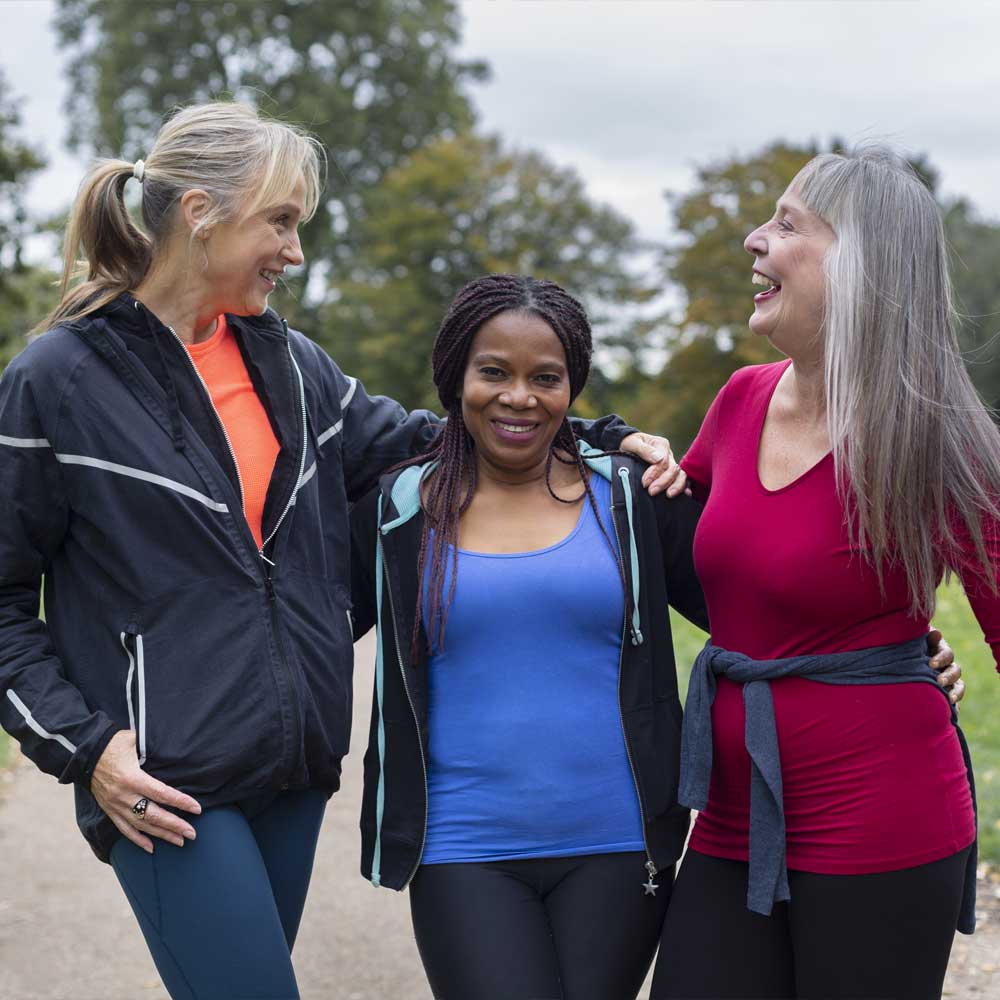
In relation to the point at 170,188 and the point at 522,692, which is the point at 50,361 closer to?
the point at 170,188

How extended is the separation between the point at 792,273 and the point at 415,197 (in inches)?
1230

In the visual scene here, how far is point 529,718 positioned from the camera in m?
2.95

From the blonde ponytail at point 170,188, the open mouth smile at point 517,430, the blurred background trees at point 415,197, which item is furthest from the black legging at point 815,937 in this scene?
the blurred background trees at point 415,197

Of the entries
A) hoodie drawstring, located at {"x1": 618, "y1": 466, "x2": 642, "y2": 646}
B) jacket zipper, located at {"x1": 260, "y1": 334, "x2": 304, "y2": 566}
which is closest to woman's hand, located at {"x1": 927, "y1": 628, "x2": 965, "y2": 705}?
hoodie drawstring, located at {"x1": 618, "y1": 466, "x2": 642, "y2": 646}

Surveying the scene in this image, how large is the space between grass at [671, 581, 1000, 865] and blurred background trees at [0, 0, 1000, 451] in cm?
1703

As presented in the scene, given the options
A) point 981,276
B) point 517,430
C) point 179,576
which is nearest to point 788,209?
point 517,430

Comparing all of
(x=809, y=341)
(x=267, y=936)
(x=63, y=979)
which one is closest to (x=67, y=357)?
(x=267, y=936)

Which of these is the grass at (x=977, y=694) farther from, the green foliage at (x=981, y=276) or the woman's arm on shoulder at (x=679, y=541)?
the green foliage at (x=981, y=276)

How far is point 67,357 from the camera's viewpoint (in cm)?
283

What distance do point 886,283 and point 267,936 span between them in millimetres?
1927

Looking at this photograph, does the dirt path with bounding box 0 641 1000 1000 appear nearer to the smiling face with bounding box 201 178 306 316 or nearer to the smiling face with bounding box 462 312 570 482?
the smiling face with bounding box 462 312 570 482

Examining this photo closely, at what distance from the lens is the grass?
6.45 metres

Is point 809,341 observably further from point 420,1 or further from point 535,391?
point 420,1

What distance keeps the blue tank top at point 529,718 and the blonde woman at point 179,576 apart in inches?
11.1
